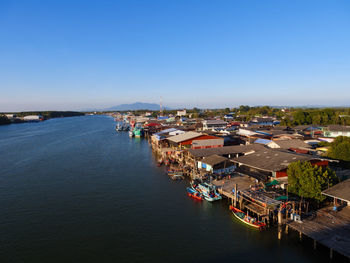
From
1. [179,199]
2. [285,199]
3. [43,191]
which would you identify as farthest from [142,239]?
[43,191]

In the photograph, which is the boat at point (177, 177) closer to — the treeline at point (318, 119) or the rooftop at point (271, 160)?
the rooftop at point (271, 160)

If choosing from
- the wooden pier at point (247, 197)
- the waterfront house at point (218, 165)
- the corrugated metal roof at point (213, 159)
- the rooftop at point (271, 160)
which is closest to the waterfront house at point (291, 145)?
the rooftop at point (271, 160)

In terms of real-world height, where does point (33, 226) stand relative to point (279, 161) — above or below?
below

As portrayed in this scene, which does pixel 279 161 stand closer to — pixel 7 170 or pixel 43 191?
pixel 43 191

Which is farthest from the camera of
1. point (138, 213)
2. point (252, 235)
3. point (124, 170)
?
point (124, 170)

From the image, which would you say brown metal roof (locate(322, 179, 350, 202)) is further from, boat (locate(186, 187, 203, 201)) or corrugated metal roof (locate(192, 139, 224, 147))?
→ corrugated metal roof (locate(192, 139, 224, 147))

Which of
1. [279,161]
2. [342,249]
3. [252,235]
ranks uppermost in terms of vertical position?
[279,161]
